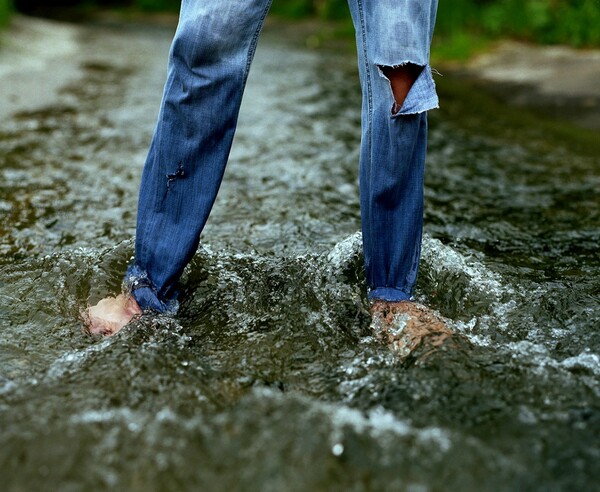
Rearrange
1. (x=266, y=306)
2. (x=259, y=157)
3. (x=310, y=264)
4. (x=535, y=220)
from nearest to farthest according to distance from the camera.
→ (x=266, y=306) → (x=310, y=264) → (x=535, y=220) → (x=259, y=157)

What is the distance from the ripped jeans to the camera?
5.25 ft

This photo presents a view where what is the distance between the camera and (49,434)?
1.25 metres

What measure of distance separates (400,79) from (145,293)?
764mm

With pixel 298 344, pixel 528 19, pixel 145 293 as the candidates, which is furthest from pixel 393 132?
pixel 528 19

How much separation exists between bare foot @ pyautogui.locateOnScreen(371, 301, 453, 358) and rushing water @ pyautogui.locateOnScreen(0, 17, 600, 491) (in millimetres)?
36

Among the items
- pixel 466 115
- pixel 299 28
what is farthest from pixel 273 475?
pixel 299 28

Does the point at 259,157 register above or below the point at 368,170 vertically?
below

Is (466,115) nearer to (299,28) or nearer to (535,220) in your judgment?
(535,220)

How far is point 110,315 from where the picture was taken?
1.71 metres

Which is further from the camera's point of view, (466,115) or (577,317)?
(466,115)

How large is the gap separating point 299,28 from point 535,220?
335 inches

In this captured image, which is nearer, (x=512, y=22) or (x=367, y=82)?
(x=367, y=82)

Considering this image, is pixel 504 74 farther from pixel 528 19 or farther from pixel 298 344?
pixel 298 344

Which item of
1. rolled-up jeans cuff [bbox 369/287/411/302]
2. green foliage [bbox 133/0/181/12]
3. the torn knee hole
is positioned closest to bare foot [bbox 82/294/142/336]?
rolled-up jeans cuff [bbox 369/287/411/302]
